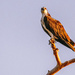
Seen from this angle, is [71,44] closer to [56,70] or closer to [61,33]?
[61,33]

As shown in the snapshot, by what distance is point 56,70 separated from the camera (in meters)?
5.14

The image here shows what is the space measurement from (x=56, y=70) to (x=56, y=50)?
22.8 inches

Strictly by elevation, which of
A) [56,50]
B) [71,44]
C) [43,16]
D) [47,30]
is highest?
[43,16]

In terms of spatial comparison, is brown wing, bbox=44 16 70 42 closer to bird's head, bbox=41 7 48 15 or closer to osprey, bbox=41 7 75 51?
osprey, bbox=41 7 75 51

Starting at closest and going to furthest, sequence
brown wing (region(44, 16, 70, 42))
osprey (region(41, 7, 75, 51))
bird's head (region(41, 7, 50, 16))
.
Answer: osprey (region(41, 7, 75, 51)) < brown wing (region(44, 16, 70, 42)) < bird's head (region(41, 7, 50, 16))

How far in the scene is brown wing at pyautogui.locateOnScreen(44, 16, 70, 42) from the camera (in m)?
7.69

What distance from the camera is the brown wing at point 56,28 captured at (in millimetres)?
7688

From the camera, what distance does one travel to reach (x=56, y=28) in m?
8.09

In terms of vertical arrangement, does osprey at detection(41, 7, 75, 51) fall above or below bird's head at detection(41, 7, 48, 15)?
below

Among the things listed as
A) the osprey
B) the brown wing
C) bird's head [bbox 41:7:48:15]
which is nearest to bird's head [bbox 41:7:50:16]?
bird's head [bbox 41:7:48:15]

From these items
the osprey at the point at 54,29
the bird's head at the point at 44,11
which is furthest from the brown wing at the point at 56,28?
the bird's head at the point at 44,11

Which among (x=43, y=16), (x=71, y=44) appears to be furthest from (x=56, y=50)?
(x=43, y=16)

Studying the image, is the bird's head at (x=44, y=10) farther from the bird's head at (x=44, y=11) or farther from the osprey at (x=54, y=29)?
the osprey at (x=54, y=29)

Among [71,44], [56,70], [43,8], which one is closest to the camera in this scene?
[56,70]
